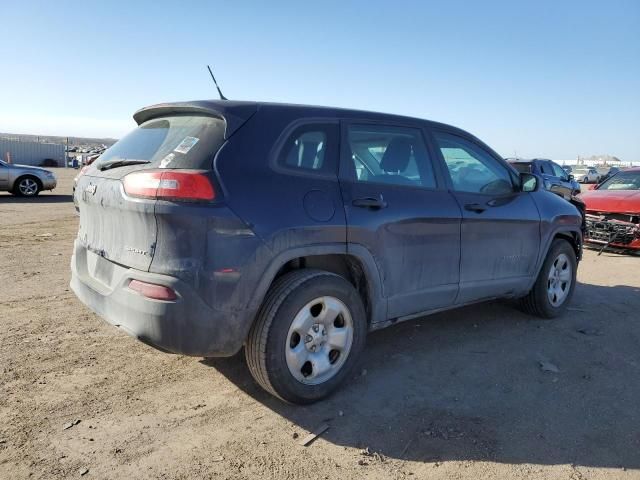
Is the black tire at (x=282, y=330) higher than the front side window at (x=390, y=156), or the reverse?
the front side window at (x=390, y=156)

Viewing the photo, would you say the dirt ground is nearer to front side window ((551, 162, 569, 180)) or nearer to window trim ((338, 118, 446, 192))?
window trim ((338, 118, 446, 192))

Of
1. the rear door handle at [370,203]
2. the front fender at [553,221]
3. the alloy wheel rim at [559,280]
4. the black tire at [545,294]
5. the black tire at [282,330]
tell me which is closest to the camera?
the black tire at [282,330]

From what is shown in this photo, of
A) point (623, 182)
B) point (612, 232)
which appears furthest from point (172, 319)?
point (623, 182)

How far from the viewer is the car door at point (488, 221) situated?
421cm

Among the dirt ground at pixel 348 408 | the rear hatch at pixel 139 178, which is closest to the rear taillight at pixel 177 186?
the rear hatch at pixel 139 178

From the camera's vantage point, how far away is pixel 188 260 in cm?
280

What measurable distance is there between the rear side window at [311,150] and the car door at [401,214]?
0.31 ft

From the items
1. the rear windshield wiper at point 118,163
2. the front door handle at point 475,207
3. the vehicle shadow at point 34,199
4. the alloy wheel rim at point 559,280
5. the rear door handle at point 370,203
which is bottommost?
the vehicle shadow at point 34,199

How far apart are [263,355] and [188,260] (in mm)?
716

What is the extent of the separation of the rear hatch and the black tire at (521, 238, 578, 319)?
11.6 ft

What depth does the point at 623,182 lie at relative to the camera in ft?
33.1

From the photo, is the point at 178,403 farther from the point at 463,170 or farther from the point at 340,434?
the point at 463,170

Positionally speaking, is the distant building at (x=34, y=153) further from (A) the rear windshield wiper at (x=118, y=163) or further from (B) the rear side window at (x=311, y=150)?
(B) the rear side window at (x=311, y=150)

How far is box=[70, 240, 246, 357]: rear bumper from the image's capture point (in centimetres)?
280
